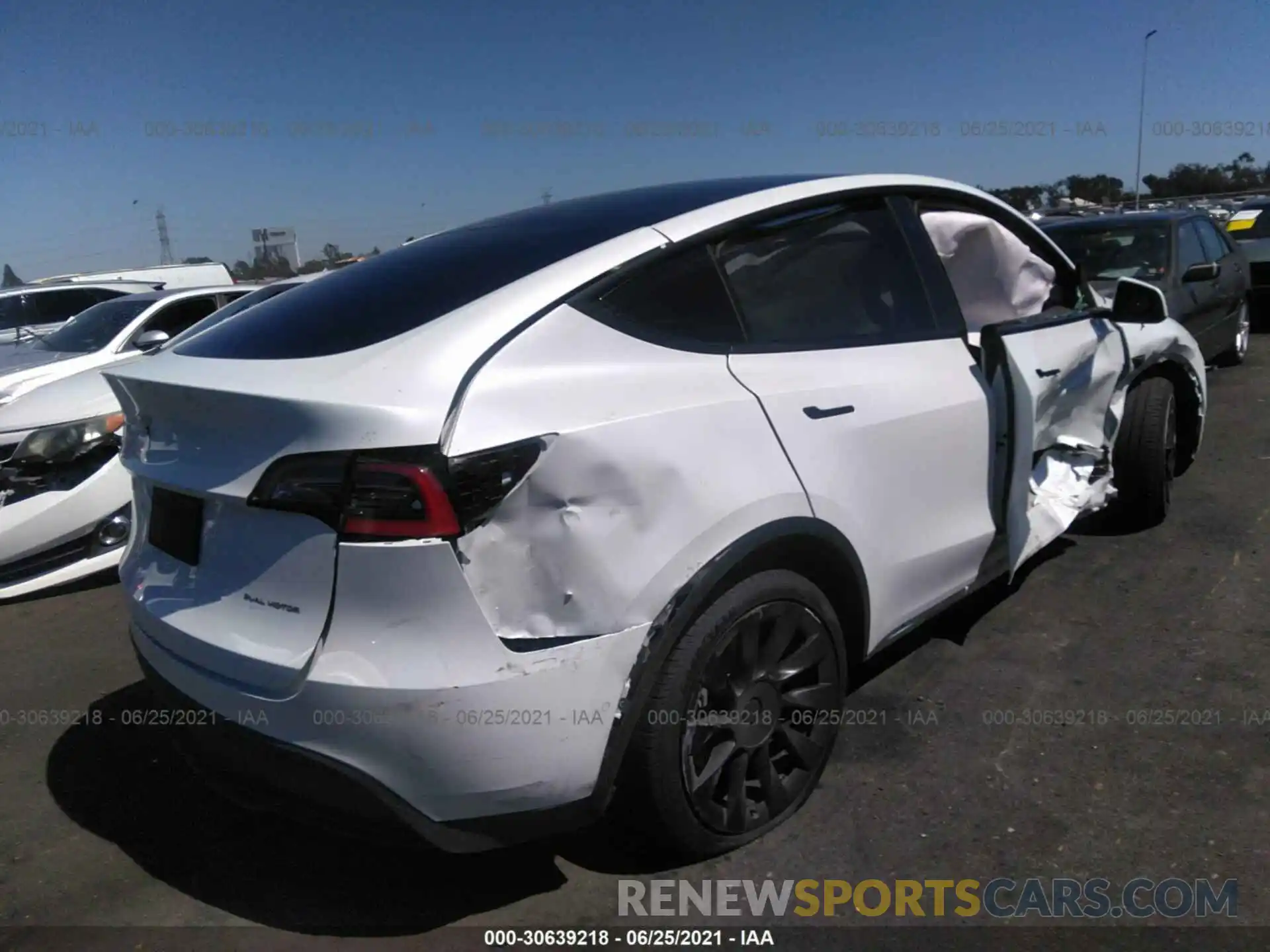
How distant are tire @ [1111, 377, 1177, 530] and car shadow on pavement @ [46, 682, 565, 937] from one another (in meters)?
3.38

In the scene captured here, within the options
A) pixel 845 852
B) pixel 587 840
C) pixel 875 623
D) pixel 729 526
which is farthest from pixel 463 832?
pixel 875 623

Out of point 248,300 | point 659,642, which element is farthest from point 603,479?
point 248,300

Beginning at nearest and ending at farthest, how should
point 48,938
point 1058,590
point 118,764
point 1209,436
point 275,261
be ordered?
1. point 48,938
2. point 118,764
3. point 1058,590
4. point 1209,436
5. point 275,261

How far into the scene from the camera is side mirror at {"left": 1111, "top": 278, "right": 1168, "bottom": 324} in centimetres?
392

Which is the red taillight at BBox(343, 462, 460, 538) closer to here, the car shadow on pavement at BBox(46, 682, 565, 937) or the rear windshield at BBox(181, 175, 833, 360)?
the rear windshield at BBox(181, 175, 833, 360)

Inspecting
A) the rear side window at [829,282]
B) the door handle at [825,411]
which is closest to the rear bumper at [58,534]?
the rear side window at [829,282]

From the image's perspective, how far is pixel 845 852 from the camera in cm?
253

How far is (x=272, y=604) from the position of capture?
2.06 metres

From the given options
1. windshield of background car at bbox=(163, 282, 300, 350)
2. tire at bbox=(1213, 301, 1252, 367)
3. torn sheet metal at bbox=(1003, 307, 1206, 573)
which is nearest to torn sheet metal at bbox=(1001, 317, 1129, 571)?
torn sheet metal at bbox=(1003, 307, 1206, 573)

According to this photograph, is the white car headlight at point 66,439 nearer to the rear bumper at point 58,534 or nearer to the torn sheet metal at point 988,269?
the rear bumper at point 58,534

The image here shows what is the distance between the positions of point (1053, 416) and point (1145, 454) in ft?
3.45

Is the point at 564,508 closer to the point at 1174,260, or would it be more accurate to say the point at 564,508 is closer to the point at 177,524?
the point at 177,524

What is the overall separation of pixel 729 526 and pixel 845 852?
99 cm

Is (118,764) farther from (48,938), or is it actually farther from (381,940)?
(381,940)
